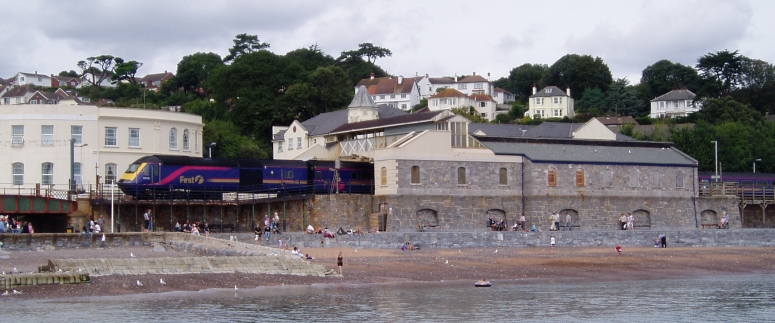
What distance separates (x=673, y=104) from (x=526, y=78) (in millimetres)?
27616

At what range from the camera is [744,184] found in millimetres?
63875

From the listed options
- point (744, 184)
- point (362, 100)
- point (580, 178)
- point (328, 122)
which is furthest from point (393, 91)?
point (580, 178)

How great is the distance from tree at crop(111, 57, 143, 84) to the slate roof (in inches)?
3761

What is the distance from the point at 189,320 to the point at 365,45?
347 feet

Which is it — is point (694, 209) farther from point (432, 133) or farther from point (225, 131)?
point (225, 131)

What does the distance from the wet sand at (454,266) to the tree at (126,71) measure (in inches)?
4052

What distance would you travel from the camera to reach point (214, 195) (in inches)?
1903

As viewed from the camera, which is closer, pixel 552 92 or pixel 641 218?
pixel 641 218

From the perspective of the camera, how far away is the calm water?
90.0ft

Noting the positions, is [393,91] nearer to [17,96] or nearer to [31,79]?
[17,96]

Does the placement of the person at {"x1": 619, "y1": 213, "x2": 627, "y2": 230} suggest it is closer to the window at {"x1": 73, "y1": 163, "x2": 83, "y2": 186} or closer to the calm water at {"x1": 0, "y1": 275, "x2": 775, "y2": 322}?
the calm water at {"x1": 0, "y1": 275, "x2": 775, "y2": 322}

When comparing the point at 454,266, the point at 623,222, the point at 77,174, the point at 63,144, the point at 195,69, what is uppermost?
the point at 195,69

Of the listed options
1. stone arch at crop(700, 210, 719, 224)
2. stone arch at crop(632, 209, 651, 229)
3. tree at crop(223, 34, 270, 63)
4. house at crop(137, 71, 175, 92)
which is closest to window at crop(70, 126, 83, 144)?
stone arch at crop(632, 209, 651, 229)

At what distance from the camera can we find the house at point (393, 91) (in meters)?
122
